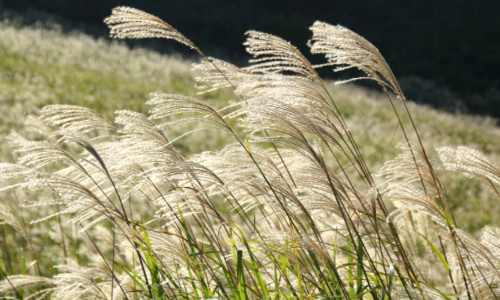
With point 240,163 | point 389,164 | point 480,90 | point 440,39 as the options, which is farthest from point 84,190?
point 440,39

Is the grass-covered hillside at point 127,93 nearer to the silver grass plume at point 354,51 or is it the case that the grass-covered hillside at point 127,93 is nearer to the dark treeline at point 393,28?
the silver grass plume at point 354,51

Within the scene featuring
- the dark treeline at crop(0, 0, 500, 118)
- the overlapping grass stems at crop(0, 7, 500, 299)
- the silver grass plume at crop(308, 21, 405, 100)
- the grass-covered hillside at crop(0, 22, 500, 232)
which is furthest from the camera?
the dark treeline at crop(0, 0, 500, 118)

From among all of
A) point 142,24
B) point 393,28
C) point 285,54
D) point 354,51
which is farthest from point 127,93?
point 393,28

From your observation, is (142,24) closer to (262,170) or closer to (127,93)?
(262,170)

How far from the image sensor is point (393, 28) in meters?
41.4

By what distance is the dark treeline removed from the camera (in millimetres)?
34250

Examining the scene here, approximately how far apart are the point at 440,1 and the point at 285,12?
1016 centimetres

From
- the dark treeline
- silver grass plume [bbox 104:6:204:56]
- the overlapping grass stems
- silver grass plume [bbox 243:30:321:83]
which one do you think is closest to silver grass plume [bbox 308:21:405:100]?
the overlapping grass stems

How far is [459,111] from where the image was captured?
91.5 feet

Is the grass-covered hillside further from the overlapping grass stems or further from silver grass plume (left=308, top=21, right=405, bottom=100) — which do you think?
silver grass plume (left=308, top=21, right=405, bottom=100)

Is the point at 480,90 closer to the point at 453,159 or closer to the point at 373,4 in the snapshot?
the point at 373,4

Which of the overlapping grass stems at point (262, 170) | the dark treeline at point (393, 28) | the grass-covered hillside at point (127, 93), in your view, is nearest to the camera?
the overlapping grass stems at point (262, 170)

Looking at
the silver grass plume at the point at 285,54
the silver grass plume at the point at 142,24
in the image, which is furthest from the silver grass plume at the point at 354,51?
the silver grass plume at the point at 142,24

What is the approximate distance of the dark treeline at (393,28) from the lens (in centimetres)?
3425
